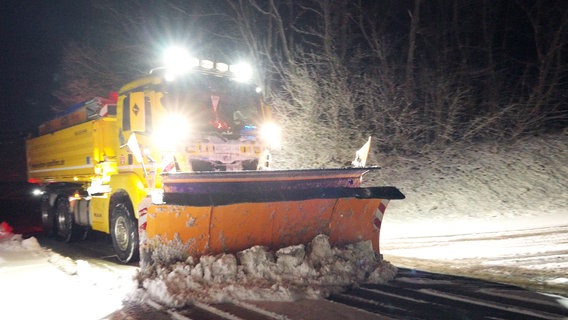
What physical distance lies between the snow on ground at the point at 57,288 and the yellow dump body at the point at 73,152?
184 cm

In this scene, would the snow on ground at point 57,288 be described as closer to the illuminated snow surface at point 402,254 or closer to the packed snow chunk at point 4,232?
the illuminated snow surface at point 402,254

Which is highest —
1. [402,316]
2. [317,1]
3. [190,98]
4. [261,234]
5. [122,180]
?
[317,1]

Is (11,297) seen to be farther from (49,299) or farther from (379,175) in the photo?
(379,175)

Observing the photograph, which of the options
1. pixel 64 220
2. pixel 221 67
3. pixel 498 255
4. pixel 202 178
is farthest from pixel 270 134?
pixel 64 220

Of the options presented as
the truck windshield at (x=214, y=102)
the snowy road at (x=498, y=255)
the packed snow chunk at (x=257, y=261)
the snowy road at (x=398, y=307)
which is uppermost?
the truck windshield at (x=214, y=102)

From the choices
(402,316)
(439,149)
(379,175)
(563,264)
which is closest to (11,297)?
(402,316)

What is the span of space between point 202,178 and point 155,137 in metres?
1.42

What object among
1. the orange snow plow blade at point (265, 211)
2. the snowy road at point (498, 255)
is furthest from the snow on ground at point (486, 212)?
the orange snow plow blade at point (265, 211)

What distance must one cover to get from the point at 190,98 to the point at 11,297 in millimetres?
3637

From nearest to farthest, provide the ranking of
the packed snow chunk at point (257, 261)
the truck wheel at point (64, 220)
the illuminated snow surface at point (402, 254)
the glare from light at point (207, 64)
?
the illuminated snow surface at point (402, 254) < the packed snow chunk at point (257, 261) < the glare from light at point (207, 64) < the truck wheel at point (64, 220)

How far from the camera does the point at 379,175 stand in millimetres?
13820

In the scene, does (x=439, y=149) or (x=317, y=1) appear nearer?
(x=439, y=149)

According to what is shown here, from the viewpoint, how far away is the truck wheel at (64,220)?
34.1ft

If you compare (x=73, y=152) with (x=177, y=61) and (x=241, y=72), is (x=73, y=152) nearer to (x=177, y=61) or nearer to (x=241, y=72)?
(x=177, y=61)
